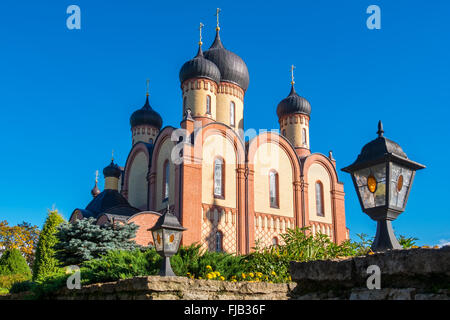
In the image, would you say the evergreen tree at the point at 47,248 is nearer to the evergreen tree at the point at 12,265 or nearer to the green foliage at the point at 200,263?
the evergreen tree at the point at 12,265

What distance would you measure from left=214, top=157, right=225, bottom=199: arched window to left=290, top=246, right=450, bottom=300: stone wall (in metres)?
17.2

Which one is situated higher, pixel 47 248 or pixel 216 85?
pixel 216 85

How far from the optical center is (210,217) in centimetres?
2022

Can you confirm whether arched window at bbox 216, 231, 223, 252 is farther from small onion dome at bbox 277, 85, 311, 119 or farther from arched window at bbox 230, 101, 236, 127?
small onion dome at bbox 277, 85, 311, 119

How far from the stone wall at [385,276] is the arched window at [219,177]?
17221 millimetres

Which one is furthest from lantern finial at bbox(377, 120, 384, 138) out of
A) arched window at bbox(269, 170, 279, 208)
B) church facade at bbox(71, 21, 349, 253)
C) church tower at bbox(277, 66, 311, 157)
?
church tower at bbox(277, 66, 311, 157)

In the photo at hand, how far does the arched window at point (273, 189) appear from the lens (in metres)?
23.0

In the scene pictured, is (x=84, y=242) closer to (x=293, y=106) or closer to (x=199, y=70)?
(x=199, y=70)

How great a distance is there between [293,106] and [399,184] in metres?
24.4

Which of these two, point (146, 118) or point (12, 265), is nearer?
point (12, 265)

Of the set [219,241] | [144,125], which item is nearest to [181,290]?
[219,241]

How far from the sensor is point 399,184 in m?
4.19
